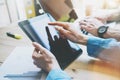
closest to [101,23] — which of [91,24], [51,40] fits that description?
[91,24]

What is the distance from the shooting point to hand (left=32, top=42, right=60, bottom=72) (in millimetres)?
751

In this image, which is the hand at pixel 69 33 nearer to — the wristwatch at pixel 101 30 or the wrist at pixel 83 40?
the wrist at pixel 83 40

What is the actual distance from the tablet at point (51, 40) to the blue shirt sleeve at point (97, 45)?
55 mm

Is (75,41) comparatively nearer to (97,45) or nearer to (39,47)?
(97,45)

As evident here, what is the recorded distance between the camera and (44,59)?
76 centimetres

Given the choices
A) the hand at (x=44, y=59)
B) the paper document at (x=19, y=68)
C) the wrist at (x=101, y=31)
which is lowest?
the paper document at (x=19, y=68)

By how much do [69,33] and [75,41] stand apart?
5 centimetres

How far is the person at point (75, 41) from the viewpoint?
72 cm

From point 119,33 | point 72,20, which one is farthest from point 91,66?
point 72,20

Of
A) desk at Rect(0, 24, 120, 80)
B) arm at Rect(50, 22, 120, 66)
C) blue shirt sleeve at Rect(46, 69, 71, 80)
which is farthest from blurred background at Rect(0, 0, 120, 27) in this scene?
blue shirt sleeve at Rect(46, 69, 71, 80)

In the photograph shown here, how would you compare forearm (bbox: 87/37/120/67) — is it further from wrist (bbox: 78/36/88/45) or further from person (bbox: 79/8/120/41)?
person (bbox: 79/8/120/41)

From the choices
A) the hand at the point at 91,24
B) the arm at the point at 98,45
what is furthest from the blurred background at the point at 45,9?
the arm at the point at 98,45

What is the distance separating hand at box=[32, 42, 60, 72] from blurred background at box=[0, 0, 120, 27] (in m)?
0.37

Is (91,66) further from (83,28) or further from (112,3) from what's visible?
(112,3)
